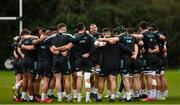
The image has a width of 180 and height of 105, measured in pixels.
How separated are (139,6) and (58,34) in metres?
34.8

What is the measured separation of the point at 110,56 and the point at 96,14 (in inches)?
1289

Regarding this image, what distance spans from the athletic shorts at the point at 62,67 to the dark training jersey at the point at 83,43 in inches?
22.3

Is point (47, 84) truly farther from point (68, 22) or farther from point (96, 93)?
point (68, 22)

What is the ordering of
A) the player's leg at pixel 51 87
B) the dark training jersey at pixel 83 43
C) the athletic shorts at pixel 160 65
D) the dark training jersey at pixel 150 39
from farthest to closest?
1. the athletic shorts at pixel 160 65
2. the dark training jersey at pixel 150 39
3. the player's leg at pixel 51 87
4. the dark training jersey at pixel 83 43

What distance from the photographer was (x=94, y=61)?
24.4 m

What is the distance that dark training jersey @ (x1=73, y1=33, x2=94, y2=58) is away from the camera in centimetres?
2288

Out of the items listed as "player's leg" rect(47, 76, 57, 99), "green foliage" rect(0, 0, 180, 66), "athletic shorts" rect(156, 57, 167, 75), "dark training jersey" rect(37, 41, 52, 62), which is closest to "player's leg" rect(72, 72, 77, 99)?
"player's leg" rect(47, 76, 57, 99)

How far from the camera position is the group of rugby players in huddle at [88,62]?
22828 millimetres

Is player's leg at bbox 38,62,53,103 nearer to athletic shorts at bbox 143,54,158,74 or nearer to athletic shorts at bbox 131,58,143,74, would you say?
athletic shorts at bbox 131,58,143,74

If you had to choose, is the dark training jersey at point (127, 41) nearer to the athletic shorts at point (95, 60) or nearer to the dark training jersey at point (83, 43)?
the dark training jersey at point (83, 43)

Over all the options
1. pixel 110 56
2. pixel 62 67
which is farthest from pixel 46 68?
pixel 110 56

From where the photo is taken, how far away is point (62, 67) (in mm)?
22781

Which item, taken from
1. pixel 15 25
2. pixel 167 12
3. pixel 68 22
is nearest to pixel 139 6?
pixel 167 12

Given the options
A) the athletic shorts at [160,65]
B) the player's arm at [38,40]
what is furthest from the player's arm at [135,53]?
the player's arm at [38,40]
